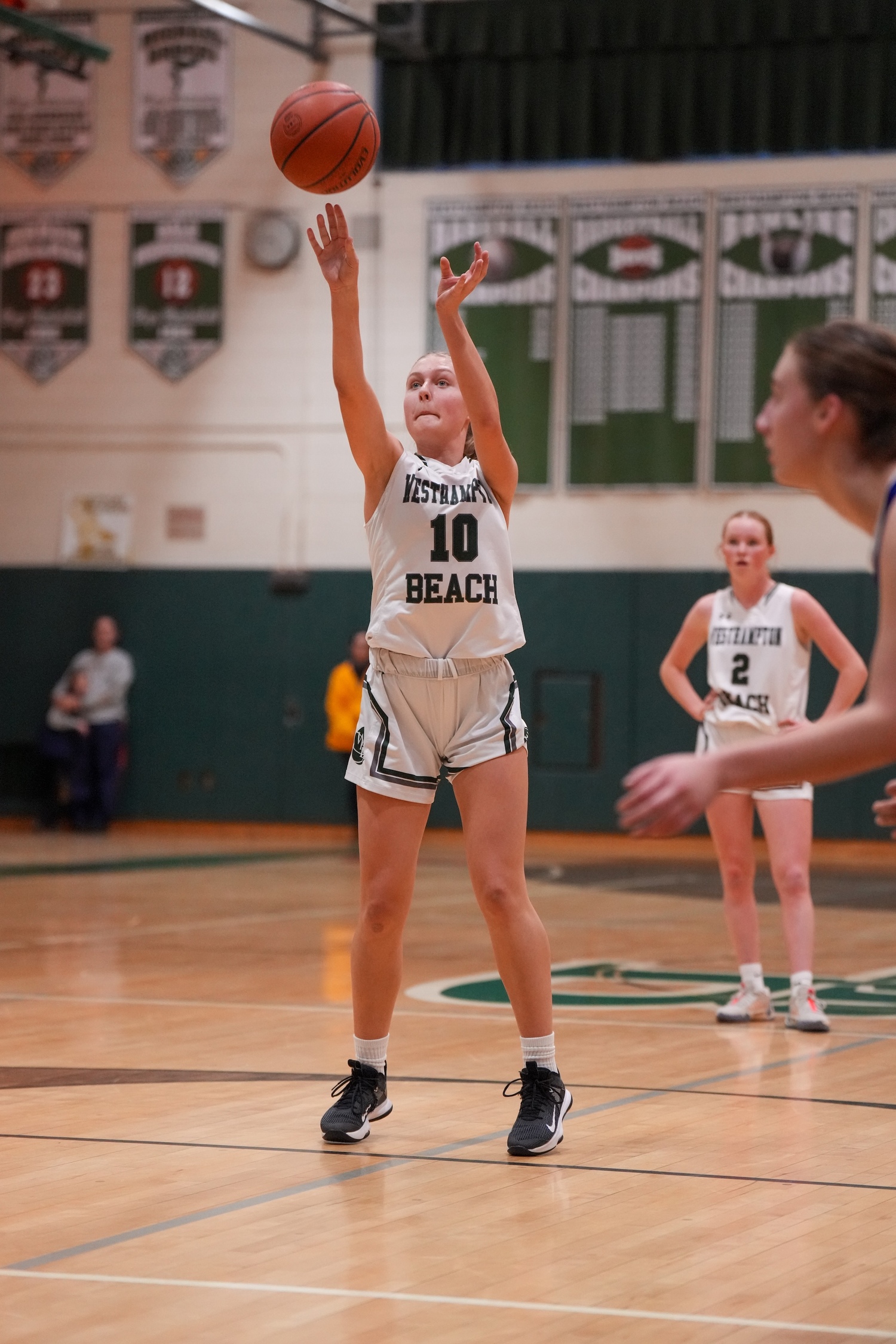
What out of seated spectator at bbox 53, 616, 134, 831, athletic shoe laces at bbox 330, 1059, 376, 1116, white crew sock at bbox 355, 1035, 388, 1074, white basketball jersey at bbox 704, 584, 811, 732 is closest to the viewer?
athletic shoe laces at bbox 330, 1059, 376, 1116

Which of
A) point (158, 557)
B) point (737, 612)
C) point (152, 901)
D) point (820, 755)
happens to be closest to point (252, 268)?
point (158, 557)

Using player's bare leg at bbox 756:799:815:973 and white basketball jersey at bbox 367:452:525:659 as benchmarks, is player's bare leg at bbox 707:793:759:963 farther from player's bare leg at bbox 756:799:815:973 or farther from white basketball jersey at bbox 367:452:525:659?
white basketball jersey at bbox 367:452:525:659

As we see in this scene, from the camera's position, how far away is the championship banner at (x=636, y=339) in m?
18.0

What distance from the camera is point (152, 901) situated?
39.6ft

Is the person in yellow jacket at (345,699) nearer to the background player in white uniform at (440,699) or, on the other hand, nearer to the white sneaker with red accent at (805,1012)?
the white sneaker with red accent at (805,1012)

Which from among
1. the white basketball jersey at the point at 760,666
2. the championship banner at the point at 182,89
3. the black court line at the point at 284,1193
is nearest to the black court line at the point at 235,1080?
the black court line at the point at 284,1193

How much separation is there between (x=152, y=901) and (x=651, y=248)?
8.86 m

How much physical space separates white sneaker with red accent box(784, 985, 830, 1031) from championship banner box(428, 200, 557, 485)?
11.5m

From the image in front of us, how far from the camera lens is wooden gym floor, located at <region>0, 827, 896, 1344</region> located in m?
3.56

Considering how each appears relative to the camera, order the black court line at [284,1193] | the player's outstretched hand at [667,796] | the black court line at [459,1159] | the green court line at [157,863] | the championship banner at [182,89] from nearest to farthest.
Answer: the player's outstretched hand at [667,796], the black court line at [284,1193], the black court line at [459,1159], the green court line at [157,863], the championship banner at [182,89]

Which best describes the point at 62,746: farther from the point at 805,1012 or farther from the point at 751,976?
the point at 805,1012

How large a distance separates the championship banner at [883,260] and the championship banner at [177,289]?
6.39 m

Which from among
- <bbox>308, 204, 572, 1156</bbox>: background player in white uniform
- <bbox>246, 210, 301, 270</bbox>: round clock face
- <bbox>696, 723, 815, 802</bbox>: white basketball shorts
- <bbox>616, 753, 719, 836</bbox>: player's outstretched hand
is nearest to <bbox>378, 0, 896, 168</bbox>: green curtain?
<bbox>246, 210, 301, 270</bbox>: round clock face

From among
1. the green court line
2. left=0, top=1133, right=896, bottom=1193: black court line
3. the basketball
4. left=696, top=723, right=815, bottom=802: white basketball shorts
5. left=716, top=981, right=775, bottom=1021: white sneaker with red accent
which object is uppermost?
the basketball
